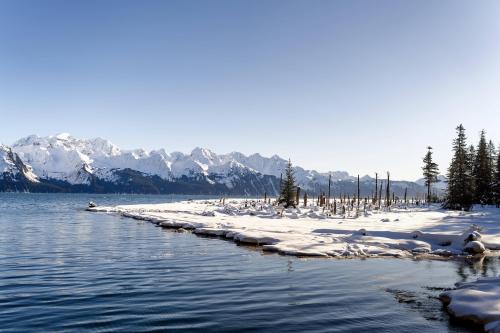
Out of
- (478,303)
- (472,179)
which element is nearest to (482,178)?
(472,179)

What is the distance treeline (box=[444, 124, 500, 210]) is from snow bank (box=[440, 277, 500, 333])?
191ft

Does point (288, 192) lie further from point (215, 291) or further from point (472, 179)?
point (215, 291)

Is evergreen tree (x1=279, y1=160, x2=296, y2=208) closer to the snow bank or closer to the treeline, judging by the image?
the treeline

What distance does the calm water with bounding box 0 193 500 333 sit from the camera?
44.0 feet

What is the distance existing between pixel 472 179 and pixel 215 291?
67.5 m

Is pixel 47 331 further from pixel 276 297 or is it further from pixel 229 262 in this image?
pixel 229 262

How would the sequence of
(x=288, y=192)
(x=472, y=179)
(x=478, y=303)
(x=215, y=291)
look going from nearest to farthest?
1. (x=478, y=303)
2. (x=215, y=291)
3. (x=472, y=179)
4. (x=288, y=192)

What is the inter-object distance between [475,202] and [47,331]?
85.8 metres

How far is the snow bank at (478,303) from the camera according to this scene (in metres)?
13.5

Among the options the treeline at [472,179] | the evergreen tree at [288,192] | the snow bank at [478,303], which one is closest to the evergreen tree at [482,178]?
the treeline at [472,179]

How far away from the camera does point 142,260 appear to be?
2595cm

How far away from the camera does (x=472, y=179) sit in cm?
7156

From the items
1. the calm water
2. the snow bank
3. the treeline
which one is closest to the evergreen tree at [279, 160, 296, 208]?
the treeline

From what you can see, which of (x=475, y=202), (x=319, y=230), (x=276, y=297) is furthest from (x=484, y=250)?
(x=475, y=202)
